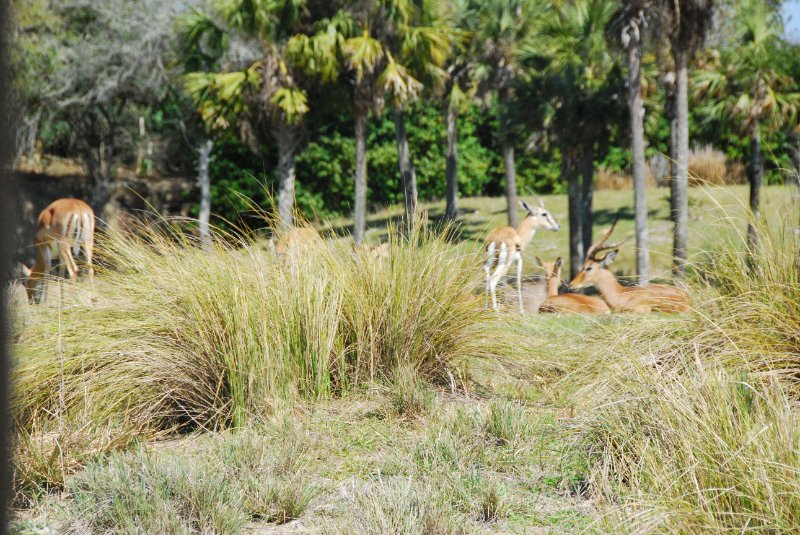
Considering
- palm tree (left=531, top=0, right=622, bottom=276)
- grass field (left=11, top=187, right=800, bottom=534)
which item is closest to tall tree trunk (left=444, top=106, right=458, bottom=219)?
palm tree (left=531, top=0, right=622, bottom=276)

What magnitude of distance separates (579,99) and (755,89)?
4005mm

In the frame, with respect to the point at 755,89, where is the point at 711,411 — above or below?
below

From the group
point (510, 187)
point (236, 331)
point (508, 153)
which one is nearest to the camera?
point (236, 331)

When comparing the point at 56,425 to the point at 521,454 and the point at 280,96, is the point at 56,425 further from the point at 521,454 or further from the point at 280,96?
the point at 280,96

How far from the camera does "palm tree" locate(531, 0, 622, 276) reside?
2080cm

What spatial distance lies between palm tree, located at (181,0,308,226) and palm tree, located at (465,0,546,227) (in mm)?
5852

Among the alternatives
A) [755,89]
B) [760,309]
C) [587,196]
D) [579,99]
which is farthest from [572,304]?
[755,89]

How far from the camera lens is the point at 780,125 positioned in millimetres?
20219

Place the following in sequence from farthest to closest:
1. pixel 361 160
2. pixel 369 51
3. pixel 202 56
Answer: pixel 202 56, pixel 361 160, pixel 369 51

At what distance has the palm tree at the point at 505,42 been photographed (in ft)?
76.1

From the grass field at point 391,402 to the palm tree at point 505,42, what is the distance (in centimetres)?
1722

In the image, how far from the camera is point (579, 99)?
21.1 metres

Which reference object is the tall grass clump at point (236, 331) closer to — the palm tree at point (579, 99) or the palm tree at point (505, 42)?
the palm tree at point (579, 99)

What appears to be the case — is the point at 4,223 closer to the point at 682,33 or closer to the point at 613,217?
the point at 682,33
